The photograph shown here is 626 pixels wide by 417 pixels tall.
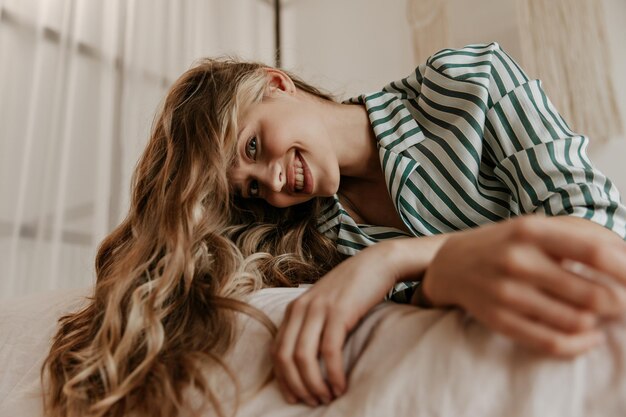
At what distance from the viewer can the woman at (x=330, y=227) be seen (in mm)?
334

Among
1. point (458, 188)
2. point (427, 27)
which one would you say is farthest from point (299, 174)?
point (427, 27)

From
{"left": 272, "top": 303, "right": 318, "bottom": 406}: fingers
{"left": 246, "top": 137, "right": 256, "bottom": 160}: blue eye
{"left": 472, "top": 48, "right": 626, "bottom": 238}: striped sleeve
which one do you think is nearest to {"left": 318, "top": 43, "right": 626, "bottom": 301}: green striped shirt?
{"left": 472, "top": 48, "right": 626, "bottom": 238}: striped sleeve

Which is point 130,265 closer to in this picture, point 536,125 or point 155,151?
point 155,151

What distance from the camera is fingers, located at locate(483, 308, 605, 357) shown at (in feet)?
1.05

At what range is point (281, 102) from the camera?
3.37 feet

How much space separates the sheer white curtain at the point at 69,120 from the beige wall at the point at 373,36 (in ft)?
2.04

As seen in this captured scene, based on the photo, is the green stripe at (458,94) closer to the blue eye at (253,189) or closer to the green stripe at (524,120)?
the green stripe at (524,120)

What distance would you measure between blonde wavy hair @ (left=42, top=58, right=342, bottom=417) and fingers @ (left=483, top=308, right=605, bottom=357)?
236mm

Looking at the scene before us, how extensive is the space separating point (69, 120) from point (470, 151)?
1.36 meters

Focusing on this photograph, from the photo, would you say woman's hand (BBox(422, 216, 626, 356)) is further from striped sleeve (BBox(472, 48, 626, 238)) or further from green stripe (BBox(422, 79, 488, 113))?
green stripe (BBox(422, 79, 488, 113))

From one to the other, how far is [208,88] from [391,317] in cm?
67

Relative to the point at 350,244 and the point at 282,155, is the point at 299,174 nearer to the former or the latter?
the point at 282,155

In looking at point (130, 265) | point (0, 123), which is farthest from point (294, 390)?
point (0, 123)

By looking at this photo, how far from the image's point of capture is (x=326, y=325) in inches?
17.7
